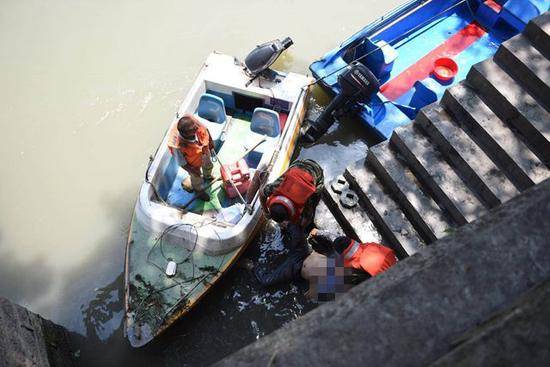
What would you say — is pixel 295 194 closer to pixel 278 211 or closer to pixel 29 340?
pixel 278 211

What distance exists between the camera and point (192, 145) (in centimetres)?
503

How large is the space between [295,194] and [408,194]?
1.55 meters

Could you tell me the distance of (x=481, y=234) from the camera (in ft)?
7.09

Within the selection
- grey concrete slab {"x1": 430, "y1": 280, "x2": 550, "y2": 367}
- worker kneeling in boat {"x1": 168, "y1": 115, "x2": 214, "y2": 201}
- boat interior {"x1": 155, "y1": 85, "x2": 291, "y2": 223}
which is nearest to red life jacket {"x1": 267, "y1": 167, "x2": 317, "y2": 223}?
boat interior {"x1": 155, "y1": 85, "x2": 291, "y2": 223}

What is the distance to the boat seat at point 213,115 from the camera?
19.6 feet

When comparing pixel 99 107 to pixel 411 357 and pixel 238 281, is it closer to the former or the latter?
pixel 238 281

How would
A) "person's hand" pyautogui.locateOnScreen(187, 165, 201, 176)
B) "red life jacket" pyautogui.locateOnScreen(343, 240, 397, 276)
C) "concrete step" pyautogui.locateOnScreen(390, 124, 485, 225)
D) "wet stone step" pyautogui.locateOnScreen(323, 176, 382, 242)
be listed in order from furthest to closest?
"wet stone step" pyautogui.locateOnScreen(323, 176, 382, 242) → "person's hand" pyautogui.locateOnScreen(187, 165, 201, 176) → "concrete step" pyautogui.locateOnScreen(390, 124, 485, 225) → "red life jacket" pyautogui.locateOnScreen(343, 240, 397, 276)

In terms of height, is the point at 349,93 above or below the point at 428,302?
below

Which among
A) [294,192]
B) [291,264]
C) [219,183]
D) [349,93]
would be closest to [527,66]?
[349,93]

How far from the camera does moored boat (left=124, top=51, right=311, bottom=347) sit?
189 inches

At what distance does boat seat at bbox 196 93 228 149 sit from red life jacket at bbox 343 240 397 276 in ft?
8.92

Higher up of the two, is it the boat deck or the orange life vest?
the orange life vest

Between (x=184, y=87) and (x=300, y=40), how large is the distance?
2457 mm

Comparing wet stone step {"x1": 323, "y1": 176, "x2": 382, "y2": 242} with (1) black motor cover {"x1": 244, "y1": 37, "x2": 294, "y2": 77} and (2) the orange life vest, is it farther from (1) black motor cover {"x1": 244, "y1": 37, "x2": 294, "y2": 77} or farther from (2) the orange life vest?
(1) black motor cover {"x1": 244, "y1": 37, "x2": 294, "y2": 77}
